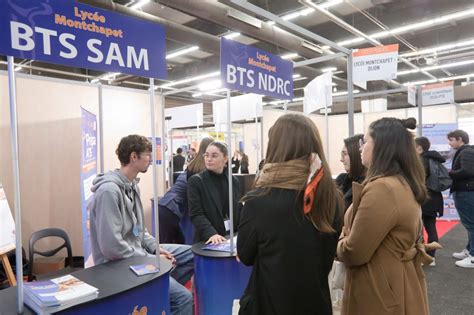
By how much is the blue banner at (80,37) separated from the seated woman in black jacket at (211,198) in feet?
2.97

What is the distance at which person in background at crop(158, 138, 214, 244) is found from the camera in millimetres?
3228

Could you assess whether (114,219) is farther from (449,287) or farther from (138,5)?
(138,5)

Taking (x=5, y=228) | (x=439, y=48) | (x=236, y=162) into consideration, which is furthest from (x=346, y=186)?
(x=439, y=48)

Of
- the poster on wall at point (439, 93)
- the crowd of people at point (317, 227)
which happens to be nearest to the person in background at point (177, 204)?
the crowd of people at point (317, 227)

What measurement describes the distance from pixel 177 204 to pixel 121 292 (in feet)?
5.78

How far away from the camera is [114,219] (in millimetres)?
1950

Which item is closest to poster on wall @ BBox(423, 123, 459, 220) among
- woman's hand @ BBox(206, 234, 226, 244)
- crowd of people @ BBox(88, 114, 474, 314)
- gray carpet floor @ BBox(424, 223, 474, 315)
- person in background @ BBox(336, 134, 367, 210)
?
gray carpet floor @ BBox(424, 223, 474, 315)

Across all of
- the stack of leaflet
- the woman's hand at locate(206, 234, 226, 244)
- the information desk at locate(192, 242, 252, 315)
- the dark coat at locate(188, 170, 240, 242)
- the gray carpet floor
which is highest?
the dark coat at locate(188, 170, 240, 242)

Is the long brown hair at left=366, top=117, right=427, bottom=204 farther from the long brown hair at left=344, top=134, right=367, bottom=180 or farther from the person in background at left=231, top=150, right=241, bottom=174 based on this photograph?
the person in background at left=231, top=150, right=241, bottom=174

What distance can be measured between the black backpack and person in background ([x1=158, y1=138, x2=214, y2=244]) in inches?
94.3

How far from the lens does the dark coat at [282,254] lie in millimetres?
1188

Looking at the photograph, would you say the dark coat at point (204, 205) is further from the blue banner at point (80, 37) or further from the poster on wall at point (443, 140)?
the poster on wall at point (443, 140)

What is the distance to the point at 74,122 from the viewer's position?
4.07 metres

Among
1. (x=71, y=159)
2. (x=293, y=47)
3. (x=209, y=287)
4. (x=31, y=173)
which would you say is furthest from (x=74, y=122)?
(x=293, y=47)
